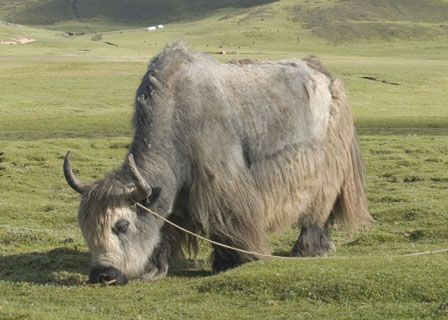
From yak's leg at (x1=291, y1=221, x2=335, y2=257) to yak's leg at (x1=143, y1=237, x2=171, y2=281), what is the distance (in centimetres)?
208

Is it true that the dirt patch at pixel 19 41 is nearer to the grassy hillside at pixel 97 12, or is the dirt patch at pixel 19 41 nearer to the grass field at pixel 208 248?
the grass field at pixel 208 248

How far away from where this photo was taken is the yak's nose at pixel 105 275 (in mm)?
8008

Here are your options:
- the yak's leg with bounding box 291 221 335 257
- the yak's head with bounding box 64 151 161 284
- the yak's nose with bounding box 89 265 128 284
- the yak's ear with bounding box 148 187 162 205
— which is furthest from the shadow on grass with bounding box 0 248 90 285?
the yak's leg with bounding box 291 221 335 257

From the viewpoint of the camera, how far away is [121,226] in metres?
8.15

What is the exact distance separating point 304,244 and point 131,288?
2903 millimetres

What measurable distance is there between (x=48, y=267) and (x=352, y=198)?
15.2 ft

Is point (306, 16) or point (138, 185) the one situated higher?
point (306, 16)

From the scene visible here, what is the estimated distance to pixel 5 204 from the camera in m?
14.4

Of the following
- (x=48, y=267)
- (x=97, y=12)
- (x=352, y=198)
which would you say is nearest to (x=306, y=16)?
(x=97, y=12)

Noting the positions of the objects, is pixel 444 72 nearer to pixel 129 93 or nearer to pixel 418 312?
pixel 129 93

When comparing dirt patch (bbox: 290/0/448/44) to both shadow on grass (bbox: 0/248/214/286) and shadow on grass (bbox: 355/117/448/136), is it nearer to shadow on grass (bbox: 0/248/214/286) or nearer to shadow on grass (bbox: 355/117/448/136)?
shadow on grass (bbox: 355/117/448/136)

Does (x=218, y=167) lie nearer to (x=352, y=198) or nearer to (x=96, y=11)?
(x=352, y=198)

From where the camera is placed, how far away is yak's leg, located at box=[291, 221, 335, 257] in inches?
389

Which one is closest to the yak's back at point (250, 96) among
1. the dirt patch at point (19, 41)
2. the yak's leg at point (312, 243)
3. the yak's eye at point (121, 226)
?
the yak's leg at point (312, 243)
